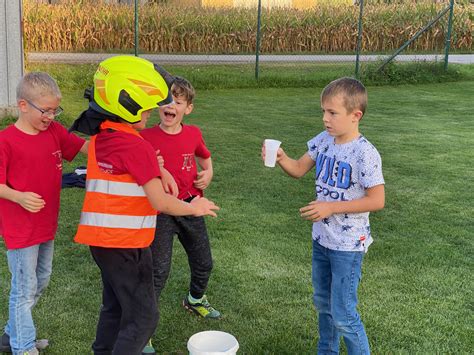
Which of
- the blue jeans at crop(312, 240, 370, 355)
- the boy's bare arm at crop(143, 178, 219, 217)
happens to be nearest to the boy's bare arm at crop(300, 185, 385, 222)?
the blue jeans at crop(312, 240, 370, 355)

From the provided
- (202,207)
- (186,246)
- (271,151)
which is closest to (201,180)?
(186,246)

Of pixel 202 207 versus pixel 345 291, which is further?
pixel 345 291

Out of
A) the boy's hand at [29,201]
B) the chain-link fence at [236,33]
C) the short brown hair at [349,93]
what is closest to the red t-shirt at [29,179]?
the boy's hand at [29,201]

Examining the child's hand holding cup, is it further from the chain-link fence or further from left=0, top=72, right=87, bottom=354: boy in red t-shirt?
the chain-link fence

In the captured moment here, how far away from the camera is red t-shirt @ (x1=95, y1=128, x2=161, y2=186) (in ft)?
9.18

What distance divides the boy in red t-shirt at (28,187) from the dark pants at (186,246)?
0.62 meters

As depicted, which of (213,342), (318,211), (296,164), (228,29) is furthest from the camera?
(228,29)

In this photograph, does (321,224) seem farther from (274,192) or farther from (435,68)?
(435,68)

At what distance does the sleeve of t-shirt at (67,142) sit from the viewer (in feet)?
11.6

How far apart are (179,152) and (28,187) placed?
0.90 metres

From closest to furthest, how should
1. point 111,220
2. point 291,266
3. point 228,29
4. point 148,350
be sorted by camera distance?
point 111,220
point 148,350
point 291,266
point 228,29

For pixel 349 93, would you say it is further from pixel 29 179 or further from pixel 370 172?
pixel 29 179

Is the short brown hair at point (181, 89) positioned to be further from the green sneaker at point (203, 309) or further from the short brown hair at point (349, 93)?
the green sneaker at point (203, 309)

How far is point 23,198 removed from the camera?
10.5 feet
